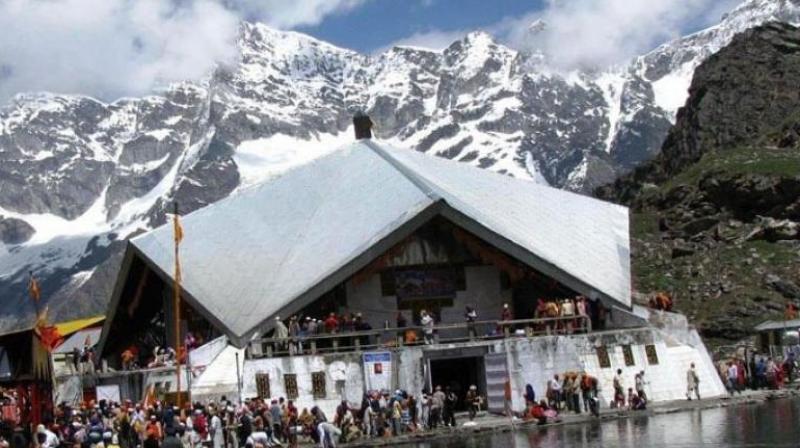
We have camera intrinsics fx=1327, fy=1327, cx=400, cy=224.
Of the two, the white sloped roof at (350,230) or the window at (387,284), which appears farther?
the window at (387,284)

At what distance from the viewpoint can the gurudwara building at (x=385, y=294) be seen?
42344 mm

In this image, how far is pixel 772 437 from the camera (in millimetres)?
29062

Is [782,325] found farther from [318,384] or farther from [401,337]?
[318,384]

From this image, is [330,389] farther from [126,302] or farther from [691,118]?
[691,118]

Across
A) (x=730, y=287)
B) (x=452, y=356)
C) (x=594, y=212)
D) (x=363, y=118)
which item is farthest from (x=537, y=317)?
(x=730, y=287)

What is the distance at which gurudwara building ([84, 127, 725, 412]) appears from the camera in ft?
139

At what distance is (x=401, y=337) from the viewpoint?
4478 cm

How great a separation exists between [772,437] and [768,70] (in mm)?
119334

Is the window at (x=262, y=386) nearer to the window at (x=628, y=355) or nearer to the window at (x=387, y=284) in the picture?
the window at (x=387, y=284)

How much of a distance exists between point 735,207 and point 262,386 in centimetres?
6093

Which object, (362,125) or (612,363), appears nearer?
(612,363)

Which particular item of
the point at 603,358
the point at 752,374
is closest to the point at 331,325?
the point at 603,358

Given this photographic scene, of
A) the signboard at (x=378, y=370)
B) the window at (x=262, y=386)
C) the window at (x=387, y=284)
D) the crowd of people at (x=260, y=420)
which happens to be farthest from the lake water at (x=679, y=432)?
the window at (x=387, y=284)

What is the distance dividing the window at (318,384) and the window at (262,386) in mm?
1397
